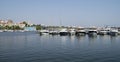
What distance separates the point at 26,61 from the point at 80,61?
6.97 m

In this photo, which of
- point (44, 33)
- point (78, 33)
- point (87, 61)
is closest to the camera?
point (87, 61)

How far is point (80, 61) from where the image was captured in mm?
26500

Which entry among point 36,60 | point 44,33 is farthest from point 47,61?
point 44,33

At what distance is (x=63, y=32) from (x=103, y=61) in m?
77.6

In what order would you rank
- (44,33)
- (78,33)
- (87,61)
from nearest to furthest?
(87,61) < (78,33) < (44,33)

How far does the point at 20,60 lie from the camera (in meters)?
27.4

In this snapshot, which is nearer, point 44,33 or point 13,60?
point 13,60

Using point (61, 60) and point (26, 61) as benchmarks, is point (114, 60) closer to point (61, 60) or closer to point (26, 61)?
point (61, 60)

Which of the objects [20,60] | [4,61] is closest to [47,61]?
[20,60]

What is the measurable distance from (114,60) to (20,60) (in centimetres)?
1249

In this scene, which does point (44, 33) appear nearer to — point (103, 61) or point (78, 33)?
point (78, 33)

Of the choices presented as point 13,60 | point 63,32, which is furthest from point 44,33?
point 13,60

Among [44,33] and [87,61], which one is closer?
[87,61]

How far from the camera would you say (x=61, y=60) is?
2708cm
